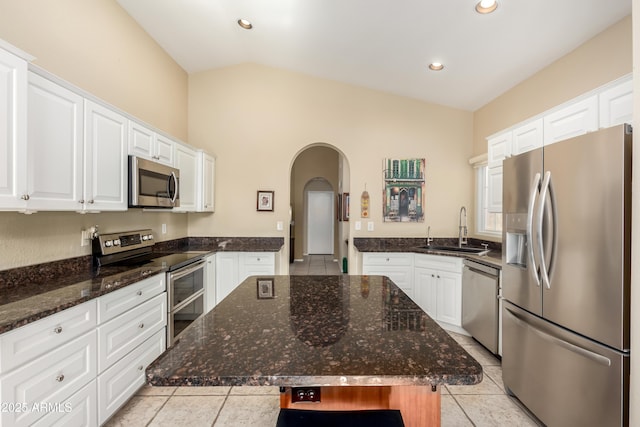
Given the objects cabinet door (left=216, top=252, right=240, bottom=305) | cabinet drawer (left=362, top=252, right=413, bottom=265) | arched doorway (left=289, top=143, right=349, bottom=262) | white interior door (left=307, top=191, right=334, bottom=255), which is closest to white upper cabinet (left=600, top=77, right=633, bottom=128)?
cabinet drawer (left=362, top=252, right=413, bottom=265)

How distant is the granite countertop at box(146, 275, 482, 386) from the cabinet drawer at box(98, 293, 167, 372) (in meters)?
0.98

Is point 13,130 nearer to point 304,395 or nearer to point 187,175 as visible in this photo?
point 304,395

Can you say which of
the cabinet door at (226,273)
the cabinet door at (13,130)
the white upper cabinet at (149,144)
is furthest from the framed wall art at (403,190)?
the cabinet door at (13,130)

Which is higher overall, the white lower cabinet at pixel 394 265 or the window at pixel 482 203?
the window at pixel 482 203

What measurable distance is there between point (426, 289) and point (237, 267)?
7.40 feet

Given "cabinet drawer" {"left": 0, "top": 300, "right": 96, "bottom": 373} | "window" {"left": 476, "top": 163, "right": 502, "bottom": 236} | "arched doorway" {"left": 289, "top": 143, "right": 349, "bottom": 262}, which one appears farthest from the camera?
"arched doorway" {"left": 289, "top": 143, "right": 349, "bottom": 262}

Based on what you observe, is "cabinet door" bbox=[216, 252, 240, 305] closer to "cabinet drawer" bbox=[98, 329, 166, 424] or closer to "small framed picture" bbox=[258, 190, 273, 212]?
"small framed picture" bbox=[258, 190, 273, 212]

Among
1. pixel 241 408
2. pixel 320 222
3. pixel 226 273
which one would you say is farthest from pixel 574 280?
pixel 320 222

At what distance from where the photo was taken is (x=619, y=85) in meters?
1.71

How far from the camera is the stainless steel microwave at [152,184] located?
2299 millimetres

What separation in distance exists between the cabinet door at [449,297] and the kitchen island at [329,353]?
1987 mm

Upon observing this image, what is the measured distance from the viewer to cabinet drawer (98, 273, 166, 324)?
173cm

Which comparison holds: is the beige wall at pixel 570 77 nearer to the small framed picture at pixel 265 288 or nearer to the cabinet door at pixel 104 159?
the small framed picture at pixel 265 288

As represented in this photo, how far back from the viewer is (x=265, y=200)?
3.97 metres
